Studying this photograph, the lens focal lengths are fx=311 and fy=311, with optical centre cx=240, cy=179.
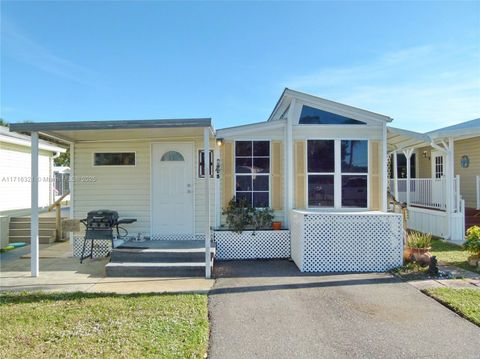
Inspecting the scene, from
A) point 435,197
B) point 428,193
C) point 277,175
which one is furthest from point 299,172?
point 428,193

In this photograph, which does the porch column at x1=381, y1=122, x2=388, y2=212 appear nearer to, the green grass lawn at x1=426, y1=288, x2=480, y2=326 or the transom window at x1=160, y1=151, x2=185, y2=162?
the green grass lawn at x1=426, y1=288, x2=480, y2=326

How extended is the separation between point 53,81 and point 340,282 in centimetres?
1547

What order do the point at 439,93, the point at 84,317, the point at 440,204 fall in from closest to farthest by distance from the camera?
the point at 84,317, the point at 440,204, the point at 439,93

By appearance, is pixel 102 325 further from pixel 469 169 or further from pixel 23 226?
pixel 469 169

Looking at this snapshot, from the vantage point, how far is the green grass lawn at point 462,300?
4.01m

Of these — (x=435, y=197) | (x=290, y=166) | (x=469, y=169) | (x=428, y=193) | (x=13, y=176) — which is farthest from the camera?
(x=469, y=169)

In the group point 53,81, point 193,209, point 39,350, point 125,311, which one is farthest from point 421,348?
point 53,81

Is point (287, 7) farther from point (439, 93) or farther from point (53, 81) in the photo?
point (53, 81)

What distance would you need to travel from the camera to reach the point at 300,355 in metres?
3.10

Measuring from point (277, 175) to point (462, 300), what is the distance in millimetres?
4460

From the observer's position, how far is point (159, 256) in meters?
6.38

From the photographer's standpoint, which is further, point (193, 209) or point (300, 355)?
point (193, 209)

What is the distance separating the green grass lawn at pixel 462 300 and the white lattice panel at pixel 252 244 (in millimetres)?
3196

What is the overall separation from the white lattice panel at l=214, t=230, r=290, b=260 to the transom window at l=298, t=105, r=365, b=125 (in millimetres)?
2800
